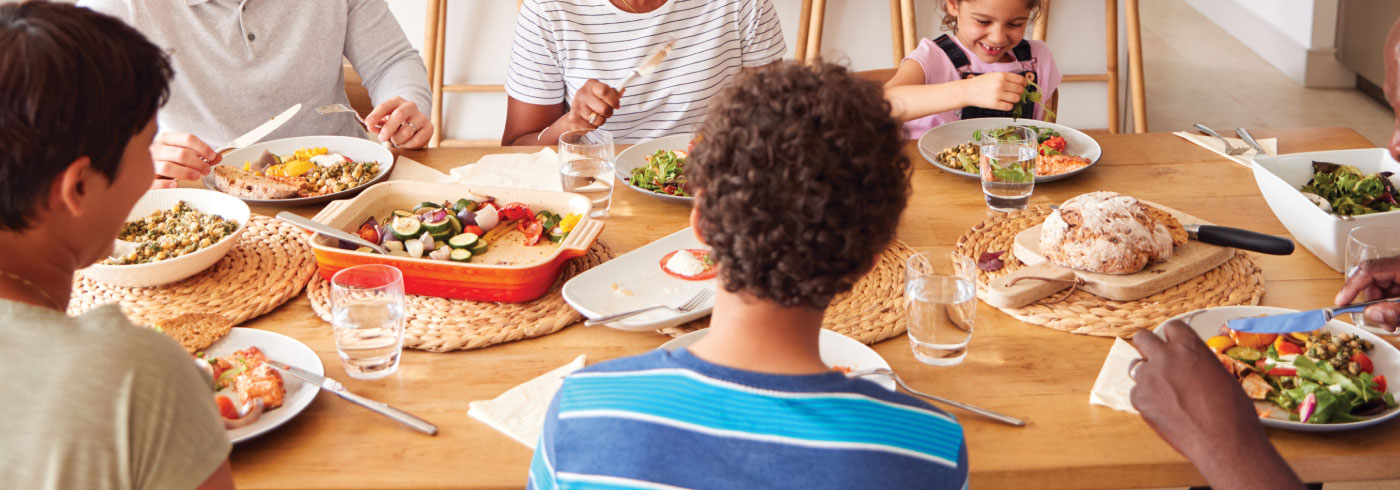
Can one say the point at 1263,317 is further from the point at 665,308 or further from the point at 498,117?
the point at 498,117

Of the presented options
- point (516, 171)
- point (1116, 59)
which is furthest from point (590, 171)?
point (1116, 59)

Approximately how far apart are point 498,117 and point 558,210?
100 inches

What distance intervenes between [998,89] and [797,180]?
54.2 inches

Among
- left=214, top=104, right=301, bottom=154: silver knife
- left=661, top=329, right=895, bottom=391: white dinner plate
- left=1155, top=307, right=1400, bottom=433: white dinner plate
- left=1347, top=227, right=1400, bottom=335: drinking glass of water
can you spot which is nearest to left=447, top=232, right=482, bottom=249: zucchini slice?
left=661, top=329, right=895, bottom=391: white dinner plate

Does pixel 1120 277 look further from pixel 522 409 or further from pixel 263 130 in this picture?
pixel 263 130

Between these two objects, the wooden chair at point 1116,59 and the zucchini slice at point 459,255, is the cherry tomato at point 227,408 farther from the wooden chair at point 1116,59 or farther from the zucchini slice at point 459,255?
the wooden chair at point 1116,59

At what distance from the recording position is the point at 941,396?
1.34m

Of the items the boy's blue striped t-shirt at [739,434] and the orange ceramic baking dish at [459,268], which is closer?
the boy's blue striped t-shirt at [739,434]

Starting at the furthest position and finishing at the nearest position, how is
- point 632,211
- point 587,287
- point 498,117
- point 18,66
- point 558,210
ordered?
1. point 498,117
2. point 632,211
3. point 558,210
4. point 587,287
5. point 18,66

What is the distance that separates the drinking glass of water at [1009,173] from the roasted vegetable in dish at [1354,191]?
0.44m

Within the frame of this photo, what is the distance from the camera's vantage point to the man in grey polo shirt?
2449 mm

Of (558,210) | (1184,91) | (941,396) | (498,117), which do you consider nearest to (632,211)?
(558,210)

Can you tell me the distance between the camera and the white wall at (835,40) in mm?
4055

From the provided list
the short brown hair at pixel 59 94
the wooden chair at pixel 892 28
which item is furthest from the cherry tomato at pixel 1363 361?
the wooden chair at pixel 892 28
